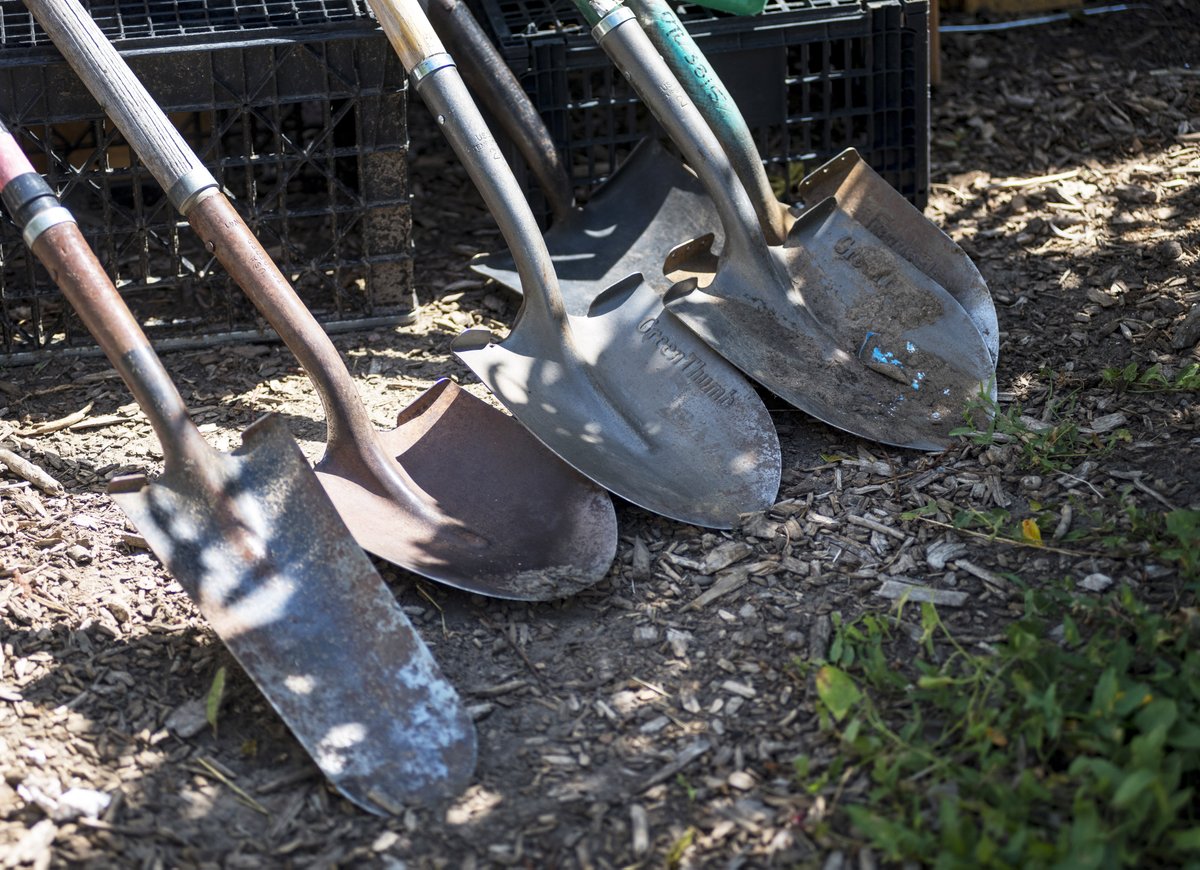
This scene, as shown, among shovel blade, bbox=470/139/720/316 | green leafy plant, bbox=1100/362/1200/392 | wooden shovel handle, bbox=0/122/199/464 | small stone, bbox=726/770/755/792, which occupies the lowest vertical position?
small stone, bbox=726/770/755/792

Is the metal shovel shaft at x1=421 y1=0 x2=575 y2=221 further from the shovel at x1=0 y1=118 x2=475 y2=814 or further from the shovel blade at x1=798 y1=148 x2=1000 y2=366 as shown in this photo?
the shovel at x1=0 y1=118 x2=475 y2=814

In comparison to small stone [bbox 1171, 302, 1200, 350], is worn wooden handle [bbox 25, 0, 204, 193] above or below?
above

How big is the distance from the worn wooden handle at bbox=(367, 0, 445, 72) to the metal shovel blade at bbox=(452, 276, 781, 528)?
700mm

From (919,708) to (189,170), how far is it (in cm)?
190

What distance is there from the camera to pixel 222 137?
3.38 meters

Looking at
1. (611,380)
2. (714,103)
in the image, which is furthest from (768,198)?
(611,380)

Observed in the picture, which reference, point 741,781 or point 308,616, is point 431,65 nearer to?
point 308,616

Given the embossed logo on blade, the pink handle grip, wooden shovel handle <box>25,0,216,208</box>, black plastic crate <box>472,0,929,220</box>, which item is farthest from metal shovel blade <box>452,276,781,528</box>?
the pink handle grip

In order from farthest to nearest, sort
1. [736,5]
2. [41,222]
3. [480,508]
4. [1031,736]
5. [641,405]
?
1. [736,5]
2. [641,405]
3. [480,508]
4. [41,222]
5. [1031,736]

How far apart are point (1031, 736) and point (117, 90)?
2327 mm

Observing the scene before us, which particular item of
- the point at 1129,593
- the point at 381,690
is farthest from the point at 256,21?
the point at 1129,593

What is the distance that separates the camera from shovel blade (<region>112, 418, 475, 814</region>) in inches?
86.2

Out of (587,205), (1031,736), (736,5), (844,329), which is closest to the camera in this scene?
(1031,736)

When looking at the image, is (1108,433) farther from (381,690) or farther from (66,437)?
(66,437)
